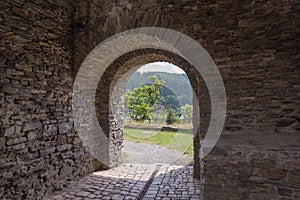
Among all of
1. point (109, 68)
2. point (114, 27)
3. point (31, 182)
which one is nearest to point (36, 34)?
point (114, 27)

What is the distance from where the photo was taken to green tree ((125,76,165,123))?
44.7 ft

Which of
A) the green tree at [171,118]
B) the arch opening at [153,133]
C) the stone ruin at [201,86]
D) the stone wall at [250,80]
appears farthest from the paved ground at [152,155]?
the green tree at [171,118]

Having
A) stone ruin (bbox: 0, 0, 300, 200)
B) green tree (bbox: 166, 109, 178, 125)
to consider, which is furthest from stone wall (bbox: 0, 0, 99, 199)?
green tree (bbox: 166, 109, 178, 125)

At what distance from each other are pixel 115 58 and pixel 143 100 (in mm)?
9874

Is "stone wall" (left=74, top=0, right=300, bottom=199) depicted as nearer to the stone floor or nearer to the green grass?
the stone floor

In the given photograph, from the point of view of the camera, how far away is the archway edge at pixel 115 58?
9.96 ft

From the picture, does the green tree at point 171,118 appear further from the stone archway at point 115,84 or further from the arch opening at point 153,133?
the stone archway at point 115,84

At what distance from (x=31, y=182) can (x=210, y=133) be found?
9.03ft

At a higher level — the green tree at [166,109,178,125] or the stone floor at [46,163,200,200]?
the green tree at [166,109,178,125]

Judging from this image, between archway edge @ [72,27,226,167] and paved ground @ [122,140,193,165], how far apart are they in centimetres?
147

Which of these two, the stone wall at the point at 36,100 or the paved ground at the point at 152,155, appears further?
the paved ground at the point at 152,155

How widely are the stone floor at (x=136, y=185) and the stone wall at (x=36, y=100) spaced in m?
0.34

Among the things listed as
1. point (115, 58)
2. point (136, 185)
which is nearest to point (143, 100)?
point (115, 58)

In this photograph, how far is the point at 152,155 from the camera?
21.3ft
